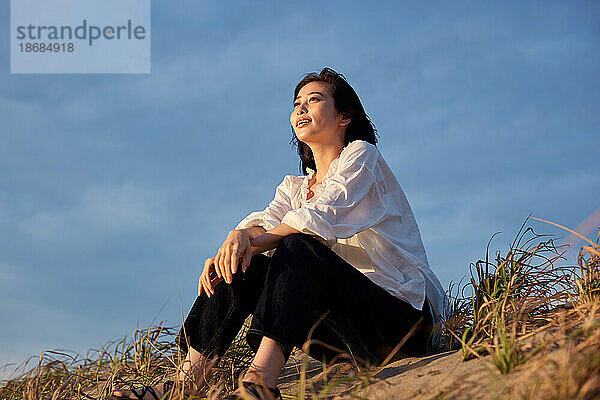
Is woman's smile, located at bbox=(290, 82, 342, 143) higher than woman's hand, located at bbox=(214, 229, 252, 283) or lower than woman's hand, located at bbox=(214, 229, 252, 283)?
higher

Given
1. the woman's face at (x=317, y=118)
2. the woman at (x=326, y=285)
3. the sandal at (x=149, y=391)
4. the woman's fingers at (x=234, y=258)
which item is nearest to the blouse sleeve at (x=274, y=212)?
the woman at (x=326, y=285)

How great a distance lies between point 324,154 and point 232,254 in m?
1.02

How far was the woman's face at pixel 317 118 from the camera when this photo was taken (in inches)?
124

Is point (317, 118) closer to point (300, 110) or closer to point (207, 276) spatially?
point (300, 110)

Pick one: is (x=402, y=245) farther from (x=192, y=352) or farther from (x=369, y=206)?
(x=192, y=352)

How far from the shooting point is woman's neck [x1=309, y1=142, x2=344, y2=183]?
10.5 feet

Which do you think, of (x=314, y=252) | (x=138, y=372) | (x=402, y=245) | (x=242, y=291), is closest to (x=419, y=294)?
(x=402, y=245)

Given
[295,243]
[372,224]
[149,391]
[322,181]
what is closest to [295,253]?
[295,243]

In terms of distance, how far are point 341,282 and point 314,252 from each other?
188 mm

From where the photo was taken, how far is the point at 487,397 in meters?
1.73

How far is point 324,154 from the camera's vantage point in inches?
127

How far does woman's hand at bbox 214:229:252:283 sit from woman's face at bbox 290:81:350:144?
0.89 meters

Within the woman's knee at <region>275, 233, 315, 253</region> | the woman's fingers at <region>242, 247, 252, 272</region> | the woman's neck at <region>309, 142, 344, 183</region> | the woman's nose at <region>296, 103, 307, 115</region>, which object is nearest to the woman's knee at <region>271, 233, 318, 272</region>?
the woman's knee at <region>275, 233, 315, 253</region>

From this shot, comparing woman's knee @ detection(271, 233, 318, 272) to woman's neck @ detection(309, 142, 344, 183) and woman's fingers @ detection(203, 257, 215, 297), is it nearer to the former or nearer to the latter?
woman's fingers @ detection(203, 257, 215, 297)
